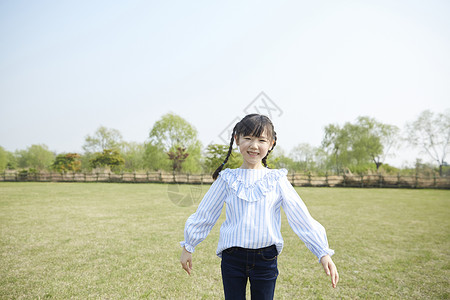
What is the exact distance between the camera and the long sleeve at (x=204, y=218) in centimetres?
174

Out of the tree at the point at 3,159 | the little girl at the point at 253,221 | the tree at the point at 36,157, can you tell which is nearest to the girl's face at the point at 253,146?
the little girl at the point at 253,221

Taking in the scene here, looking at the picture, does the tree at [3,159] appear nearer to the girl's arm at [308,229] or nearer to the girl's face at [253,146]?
the girl's face at [253,146]

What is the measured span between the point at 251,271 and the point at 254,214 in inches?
13.9

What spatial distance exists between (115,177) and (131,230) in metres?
23.7

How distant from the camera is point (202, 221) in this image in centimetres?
176

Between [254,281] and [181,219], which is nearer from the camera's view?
[254,281]

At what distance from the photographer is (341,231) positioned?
21.6 feet

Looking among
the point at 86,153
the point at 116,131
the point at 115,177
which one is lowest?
the point at 115,177

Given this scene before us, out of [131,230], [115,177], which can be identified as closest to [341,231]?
[131,230]

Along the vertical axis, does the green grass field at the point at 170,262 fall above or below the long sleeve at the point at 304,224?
below

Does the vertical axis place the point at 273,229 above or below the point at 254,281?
above

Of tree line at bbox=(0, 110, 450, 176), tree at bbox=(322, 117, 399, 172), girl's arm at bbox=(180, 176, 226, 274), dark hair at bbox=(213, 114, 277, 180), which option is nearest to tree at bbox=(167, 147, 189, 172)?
tree line at bbox=(0, 110, 450, 176)

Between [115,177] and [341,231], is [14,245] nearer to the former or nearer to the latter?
[341,231]

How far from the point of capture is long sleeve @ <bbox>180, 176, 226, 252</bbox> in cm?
174
